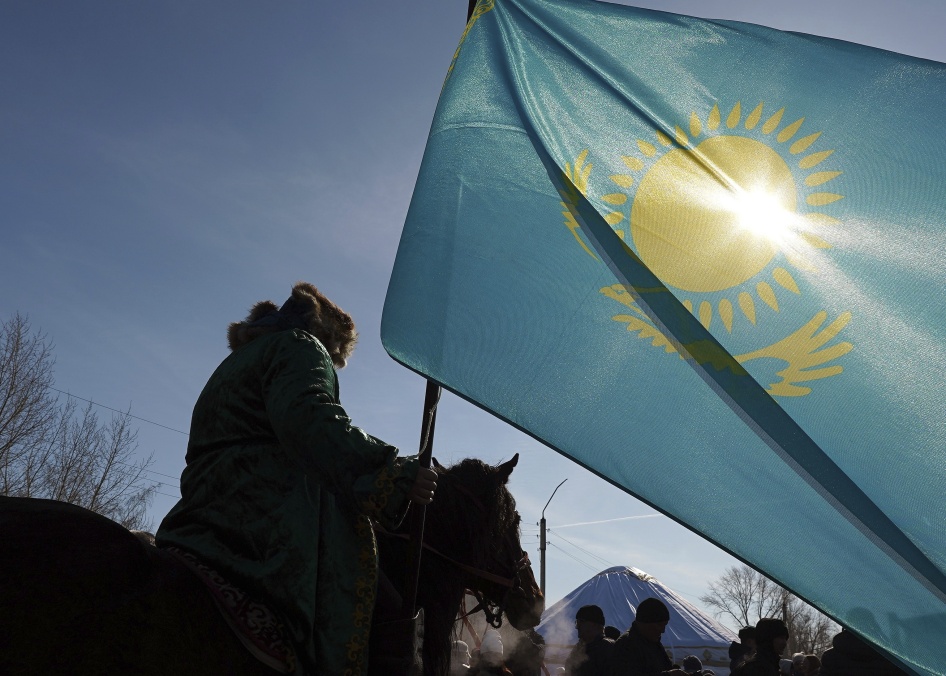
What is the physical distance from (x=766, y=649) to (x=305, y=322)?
5.65m

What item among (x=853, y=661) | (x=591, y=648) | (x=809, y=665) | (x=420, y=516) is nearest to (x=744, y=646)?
(x=809, y=665)

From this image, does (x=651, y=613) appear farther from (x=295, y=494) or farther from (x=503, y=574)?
(x=295, y=494)

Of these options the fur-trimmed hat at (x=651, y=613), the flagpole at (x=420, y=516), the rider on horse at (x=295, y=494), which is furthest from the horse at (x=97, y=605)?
the fur-trimmed hat at (x=651, y=613)

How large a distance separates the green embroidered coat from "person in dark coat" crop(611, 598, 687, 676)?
181 inches

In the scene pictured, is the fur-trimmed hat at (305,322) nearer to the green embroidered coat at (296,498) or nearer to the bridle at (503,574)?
the green embroidered coat at (296,498)

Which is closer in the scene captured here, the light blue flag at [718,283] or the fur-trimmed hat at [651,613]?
the light blue flag at [718,283]

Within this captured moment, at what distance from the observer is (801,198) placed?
10.8 ft

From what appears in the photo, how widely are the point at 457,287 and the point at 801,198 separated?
1554 mm

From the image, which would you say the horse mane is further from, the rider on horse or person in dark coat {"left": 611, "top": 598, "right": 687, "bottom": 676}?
person in dark coat {"left": 611, "top": 598, "right": 687, "bottom": 676}

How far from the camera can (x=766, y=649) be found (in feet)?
21.4

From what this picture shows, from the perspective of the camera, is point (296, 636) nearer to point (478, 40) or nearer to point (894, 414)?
point (894, 414)

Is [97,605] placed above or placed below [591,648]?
below

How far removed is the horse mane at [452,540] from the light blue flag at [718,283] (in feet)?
1.43

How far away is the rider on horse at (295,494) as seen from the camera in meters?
2.25
